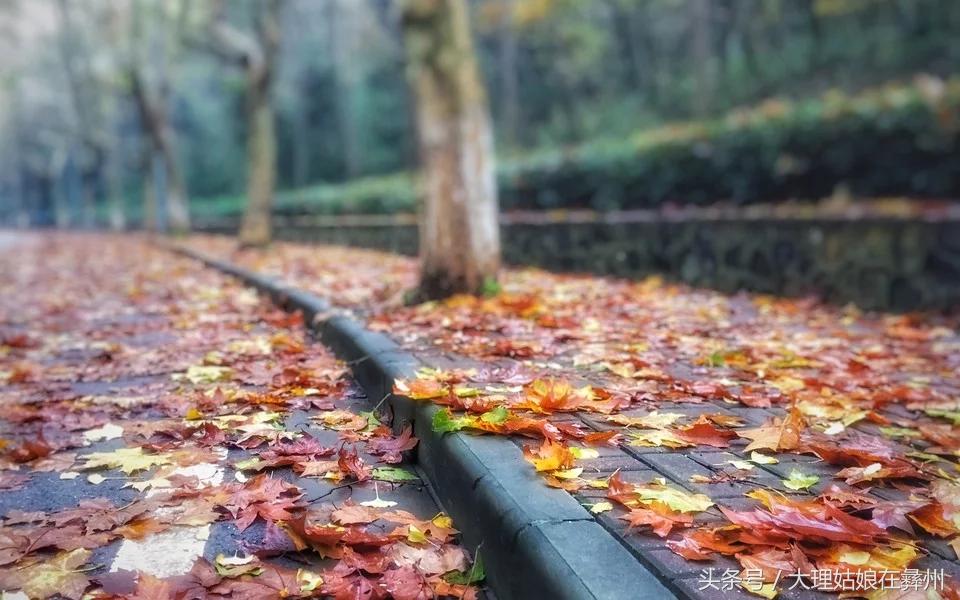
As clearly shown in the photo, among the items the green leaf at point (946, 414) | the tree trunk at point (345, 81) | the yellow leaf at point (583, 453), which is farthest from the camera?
the tree trunk at point (345, 81)

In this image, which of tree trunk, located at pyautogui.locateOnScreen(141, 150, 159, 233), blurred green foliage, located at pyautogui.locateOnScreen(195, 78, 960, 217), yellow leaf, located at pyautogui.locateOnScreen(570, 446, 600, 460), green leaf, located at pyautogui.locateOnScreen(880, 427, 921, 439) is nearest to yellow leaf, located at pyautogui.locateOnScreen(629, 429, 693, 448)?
yellow leaf, located at pyautogui.locateOnScreen(570, 446, 600, 460)

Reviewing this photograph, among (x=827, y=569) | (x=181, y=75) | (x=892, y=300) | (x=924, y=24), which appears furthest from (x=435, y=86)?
(x=181, y=75)

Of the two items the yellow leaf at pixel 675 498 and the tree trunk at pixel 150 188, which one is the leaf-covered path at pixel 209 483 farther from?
the tree trunk at pixel 150 188

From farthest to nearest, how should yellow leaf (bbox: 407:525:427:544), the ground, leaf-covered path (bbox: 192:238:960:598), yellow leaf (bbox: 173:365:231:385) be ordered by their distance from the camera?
yellow leaf (bbox: 173:365:231:385) → yellow leaf (bbox: 407:525:427:544) → the ground → leaf-covered path (bbox: 192:238:960:598)

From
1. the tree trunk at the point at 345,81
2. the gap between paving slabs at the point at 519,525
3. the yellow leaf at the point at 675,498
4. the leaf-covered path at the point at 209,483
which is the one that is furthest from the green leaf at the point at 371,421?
the tree trunk at the point at 345,81

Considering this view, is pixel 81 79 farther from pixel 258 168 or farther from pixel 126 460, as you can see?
pixel 126 460

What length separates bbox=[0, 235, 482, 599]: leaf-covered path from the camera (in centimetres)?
209

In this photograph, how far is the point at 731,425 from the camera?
291 centimetres

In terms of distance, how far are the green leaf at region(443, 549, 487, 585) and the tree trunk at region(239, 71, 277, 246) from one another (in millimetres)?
12032

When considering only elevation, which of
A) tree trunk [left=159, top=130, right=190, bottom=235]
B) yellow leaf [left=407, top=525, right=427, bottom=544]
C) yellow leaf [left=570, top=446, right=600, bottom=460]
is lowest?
yellow leaf [left=407, top=525, right=427, bottom=544]

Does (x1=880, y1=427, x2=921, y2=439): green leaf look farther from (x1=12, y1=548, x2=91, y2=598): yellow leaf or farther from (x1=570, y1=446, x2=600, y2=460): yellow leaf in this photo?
(x1=12, y1=548, x2=91, y2=598): yellow leaf

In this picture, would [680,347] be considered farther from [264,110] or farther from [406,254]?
[264,110]

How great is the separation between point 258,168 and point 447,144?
825cm

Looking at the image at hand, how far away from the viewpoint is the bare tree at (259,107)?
13.5 metres
